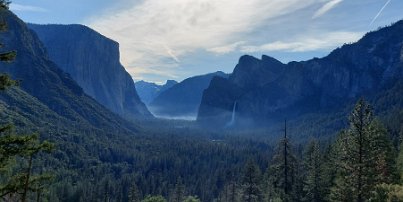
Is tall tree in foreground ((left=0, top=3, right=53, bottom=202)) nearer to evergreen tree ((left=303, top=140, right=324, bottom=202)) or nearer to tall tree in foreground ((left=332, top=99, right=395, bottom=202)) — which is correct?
tall tree in foreground ((left=332, top=99, right=395, bottom=202))

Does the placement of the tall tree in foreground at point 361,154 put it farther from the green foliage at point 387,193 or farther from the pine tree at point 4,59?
the pine tree at point 4,59

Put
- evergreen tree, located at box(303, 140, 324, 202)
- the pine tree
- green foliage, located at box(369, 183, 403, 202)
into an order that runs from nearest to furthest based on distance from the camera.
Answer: the pine tree
green foliage, located at box(369, 183, 403, 202)
evergreen tree, located at box(303, 140, 324, 202)

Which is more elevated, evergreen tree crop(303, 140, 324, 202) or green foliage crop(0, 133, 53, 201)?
green foliage crop(0, 133, 53, 201)

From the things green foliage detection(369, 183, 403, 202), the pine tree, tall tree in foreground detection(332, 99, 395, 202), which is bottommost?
green foliage detection(369, 183, 403, 202)

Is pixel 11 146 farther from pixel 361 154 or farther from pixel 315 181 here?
pixel 315 181

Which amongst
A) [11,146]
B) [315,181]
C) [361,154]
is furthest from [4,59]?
[315,181]

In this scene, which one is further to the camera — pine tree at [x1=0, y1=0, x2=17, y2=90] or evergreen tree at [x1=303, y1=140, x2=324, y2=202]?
evergreen tree at [x1=303, y1=140, x2=324, y2=202]

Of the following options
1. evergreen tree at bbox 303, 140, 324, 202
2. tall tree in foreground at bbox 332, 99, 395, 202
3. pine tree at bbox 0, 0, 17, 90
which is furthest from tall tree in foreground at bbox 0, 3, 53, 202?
evergreen tree at bbox 303, 140, 324, 202

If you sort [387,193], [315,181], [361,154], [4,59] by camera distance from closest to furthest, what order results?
[4,59] < [387,193] < [361,154] < [315,181]

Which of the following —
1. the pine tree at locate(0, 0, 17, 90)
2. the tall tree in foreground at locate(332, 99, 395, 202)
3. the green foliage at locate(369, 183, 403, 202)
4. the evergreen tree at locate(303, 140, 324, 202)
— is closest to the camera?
the pine tree at locate(0, 0, 17, 90)

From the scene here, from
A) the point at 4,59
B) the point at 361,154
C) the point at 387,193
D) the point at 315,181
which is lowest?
the point at 315,181

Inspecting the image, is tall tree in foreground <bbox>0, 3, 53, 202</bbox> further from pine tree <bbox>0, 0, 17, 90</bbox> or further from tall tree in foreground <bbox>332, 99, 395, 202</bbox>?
tall tree in foreground <bbox>332, 99, 395, 202</bbox>

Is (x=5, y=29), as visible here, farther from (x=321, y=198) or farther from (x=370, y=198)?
(x=321, y=198)

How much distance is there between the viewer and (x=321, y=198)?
66.4 m
